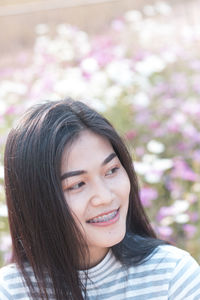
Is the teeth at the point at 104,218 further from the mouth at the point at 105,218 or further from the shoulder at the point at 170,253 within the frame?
the shoulder at the point at 170,253

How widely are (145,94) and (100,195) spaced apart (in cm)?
211

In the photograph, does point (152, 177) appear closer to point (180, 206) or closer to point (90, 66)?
point (180, 206)

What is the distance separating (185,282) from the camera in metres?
1.48

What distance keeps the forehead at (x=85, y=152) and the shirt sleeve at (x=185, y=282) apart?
0.35 meters

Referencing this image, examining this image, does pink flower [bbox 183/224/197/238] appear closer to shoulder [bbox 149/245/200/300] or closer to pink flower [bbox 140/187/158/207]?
pink flower [bbox 140/187/158/207]

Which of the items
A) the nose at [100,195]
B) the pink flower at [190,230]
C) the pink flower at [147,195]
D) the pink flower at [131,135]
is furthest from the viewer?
the pink flower at [131,135]

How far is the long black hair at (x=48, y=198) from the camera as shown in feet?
4.62

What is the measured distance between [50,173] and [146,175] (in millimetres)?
1218

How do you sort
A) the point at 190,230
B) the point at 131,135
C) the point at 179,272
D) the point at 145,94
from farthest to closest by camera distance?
the point at 145,94 < the point at 131,135 < the point at 190,230 < the point at 179,272

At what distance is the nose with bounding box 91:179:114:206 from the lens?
4.55 ft

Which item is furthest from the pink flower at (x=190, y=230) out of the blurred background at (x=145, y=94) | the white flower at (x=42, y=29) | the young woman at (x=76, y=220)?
the white flower at (x=42, y=29)

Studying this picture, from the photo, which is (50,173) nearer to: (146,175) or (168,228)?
(168,228)

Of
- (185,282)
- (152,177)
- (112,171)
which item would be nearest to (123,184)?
(112,171)

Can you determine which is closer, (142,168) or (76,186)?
(76,186)
